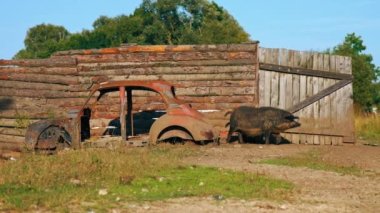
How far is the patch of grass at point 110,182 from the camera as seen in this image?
7.82 m

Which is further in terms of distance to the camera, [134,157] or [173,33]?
[173,33]

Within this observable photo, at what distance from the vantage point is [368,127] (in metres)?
23.5

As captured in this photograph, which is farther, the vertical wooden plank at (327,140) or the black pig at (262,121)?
the vertical wooden plank at (327,140)

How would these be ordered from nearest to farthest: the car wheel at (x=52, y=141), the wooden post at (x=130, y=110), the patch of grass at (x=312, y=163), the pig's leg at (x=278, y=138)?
1. the patch of grass at (x=312, y=163)
2. the car wheel at (x=52, y=141)
3. the wooden post at (x=130, y=110)
4. the pig's leg at (x=278, y=138)

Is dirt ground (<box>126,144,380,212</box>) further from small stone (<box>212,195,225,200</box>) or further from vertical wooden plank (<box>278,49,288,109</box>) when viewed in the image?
vertical wooden plank (<box>278,49,288,109</box>)

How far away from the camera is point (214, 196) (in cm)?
833

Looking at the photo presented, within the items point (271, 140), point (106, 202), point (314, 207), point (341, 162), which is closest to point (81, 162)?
point (106, 202)

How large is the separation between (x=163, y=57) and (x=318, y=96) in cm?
439

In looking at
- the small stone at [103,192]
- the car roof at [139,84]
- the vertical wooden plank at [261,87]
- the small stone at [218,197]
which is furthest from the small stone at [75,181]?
the vertical wooden plank at [261,87]

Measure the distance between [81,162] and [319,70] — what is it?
941 centimetres

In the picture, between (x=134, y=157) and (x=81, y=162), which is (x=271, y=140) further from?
(x=81, y=162)

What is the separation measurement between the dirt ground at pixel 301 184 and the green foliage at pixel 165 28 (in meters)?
34.8

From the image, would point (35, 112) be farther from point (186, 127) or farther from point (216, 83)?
point (186, 127)

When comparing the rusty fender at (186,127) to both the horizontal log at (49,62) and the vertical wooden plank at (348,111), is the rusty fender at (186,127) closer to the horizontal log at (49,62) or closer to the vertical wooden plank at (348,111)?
the vertical wooden plank at (348,111)
